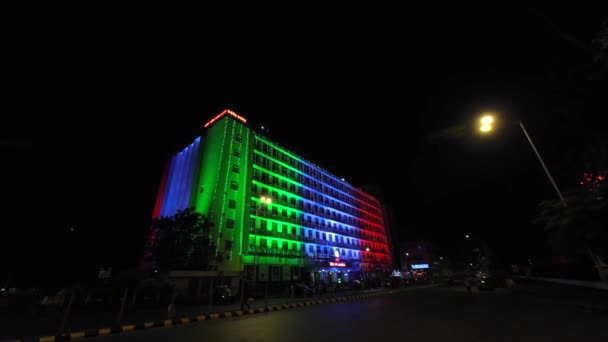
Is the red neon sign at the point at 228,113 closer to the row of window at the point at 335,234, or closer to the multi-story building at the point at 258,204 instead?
the multi-story building at the point at 258,204

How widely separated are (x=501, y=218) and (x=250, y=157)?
39.7 metres

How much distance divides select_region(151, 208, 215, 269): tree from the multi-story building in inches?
111

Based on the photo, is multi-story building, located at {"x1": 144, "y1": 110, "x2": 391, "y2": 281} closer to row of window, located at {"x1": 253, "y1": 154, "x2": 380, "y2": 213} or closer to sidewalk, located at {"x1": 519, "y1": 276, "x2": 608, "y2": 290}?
row of window, located at {"x1": 253, "y1": 154, "x2": 380, "y2": 213}

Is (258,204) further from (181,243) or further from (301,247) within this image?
(181,243)

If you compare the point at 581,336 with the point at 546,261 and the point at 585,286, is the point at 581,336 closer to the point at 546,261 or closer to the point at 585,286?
the point at 585,286

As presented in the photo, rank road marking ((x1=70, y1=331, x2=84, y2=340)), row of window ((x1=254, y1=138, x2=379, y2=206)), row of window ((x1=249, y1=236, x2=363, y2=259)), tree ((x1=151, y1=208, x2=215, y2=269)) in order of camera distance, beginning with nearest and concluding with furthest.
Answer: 1. road marking ((x1=70, y1=331, x2=84, y2=340))
2. tree ((x1=151, y1=208, x2=215, y2=269))
3. row of window ((x1=249, y1=236, x2=363, y2=259))
4. row of window ((x1=254, y1=138, x2=379, y2=206))

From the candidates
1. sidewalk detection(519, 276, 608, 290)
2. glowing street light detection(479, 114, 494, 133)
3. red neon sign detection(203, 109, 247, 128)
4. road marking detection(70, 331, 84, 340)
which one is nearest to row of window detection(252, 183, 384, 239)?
red neon sign detection(203, 109, 247, 128)

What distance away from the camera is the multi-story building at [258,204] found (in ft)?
132

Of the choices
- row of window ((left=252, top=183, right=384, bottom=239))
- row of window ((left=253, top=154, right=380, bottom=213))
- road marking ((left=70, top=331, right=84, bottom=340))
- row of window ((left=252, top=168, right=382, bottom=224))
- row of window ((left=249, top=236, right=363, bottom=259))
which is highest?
row of window ((left=253, top=154, right=380, bottom=213))

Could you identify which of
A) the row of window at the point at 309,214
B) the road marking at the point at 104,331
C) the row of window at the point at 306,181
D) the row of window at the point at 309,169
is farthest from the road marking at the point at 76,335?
the row of window at the point at 309,169

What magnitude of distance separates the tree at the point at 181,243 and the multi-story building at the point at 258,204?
111 inches

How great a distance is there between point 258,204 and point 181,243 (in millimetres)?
14933

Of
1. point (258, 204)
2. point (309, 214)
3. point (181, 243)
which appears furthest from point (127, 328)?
point (309, 214)

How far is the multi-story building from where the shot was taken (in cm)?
4019
